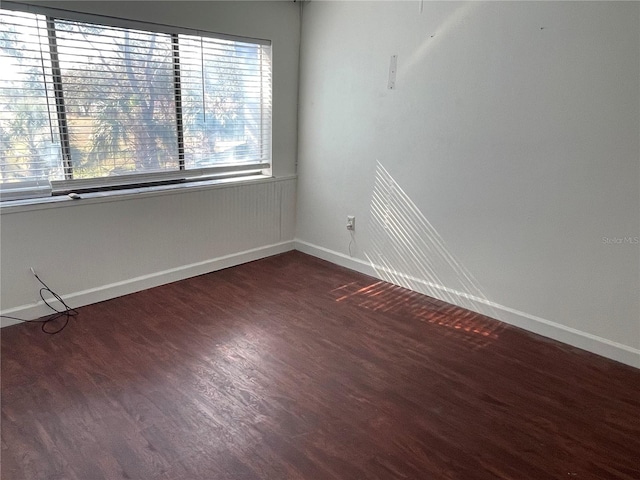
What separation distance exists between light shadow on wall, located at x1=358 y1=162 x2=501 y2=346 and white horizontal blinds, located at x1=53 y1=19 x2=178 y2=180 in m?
1.76

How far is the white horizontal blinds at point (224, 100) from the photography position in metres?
3.41

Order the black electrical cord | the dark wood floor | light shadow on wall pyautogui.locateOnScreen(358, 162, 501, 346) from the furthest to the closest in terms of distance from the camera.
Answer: light shadow on wall pyautogui.locateOnScreen(358, 162, 501, 346), the black electrical cord, the dark wood floor

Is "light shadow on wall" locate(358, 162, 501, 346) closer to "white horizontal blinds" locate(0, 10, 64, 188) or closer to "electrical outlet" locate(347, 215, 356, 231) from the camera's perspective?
"electrical outlet" locate(347, 215, 356, 231)

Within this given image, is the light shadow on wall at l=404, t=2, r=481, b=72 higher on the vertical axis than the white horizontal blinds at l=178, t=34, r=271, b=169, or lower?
higher

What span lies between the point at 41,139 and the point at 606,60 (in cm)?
337

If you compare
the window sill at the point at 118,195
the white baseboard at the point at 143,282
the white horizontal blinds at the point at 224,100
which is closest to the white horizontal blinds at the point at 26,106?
the window sill at the point at 118,195

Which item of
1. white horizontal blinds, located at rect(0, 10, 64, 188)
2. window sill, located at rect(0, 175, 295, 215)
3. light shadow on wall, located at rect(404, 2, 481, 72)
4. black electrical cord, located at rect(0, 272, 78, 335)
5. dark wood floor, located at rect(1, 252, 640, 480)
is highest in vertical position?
light shadow on wall, located at rect(404, 2, 481, 72)

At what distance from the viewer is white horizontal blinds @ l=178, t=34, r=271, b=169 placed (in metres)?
3.41

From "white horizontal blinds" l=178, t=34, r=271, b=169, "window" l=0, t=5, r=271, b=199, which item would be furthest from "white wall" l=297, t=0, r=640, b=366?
"window" l=0, t=5, r=271, b=199

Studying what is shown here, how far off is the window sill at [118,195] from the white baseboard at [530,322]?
1.29m

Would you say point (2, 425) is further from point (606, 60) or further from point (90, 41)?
point (606, 60)

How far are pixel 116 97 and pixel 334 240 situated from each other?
83.7 inches

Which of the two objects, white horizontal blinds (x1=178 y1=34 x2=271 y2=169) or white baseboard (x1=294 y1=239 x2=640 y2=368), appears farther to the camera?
white horizontal blinds (x1=178 y1=34 x2=271 y2=169)

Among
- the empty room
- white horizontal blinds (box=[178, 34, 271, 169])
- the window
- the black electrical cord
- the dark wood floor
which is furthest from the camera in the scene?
white horizontal blinds (box=[178, 34, 271, 169])
